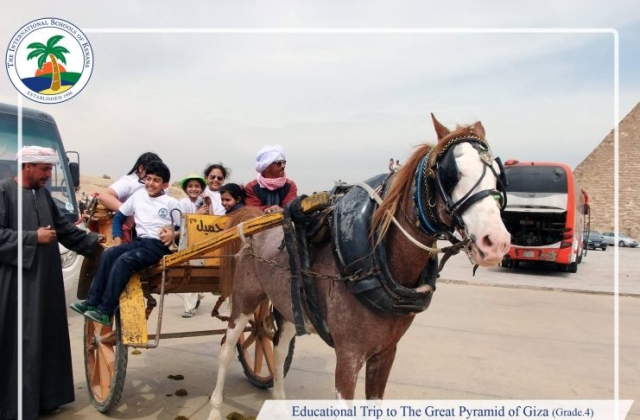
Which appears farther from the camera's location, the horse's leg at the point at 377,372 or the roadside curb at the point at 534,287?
the roadside curb at the point at 534,287

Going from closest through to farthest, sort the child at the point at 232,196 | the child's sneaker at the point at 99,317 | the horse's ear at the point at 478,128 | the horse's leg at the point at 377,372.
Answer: the horse's ear at the point at 478,128 < the horse's leg at the point at 377,372 < the child's sneaker at the point at 99,317 < the child at the point at 232,196

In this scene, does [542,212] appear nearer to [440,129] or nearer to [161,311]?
[161,311]

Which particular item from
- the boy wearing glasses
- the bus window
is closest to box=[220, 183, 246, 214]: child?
the boy wearing glasses

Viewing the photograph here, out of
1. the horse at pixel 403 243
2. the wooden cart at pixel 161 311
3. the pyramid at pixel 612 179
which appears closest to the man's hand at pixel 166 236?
the wooden cart at pixel 161 311

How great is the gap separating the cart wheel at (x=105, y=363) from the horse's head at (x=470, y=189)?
2.67 metres

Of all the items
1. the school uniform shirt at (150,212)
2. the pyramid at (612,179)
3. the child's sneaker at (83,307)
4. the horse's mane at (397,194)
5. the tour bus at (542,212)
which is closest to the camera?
the horse's mane at (397,194)

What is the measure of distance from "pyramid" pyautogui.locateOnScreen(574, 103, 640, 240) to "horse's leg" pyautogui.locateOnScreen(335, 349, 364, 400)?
72.4 metres

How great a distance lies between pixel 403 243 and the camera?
8.30ft

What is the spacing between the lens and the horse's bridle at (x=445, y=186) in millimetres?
2158

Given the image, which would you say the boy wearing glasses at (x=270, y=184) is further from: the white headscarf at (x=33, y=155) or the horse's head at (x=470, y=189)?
the horse's head at (x=470, y=189)

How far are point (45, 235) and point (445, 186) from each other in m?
2.79

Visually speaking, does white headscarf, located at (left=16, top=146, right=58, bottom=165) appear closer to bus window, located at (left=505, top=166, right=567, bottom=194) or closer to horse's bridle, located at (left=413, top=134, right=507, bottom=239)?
horse's bridle, located at (left=413, top=134, right=507, bottom=239)

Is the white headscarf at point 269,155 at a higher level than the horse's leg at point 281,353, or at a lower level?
higher

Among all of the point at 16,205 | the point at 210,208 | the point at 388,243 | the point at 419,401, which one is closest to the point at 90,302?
the point at 16,205
